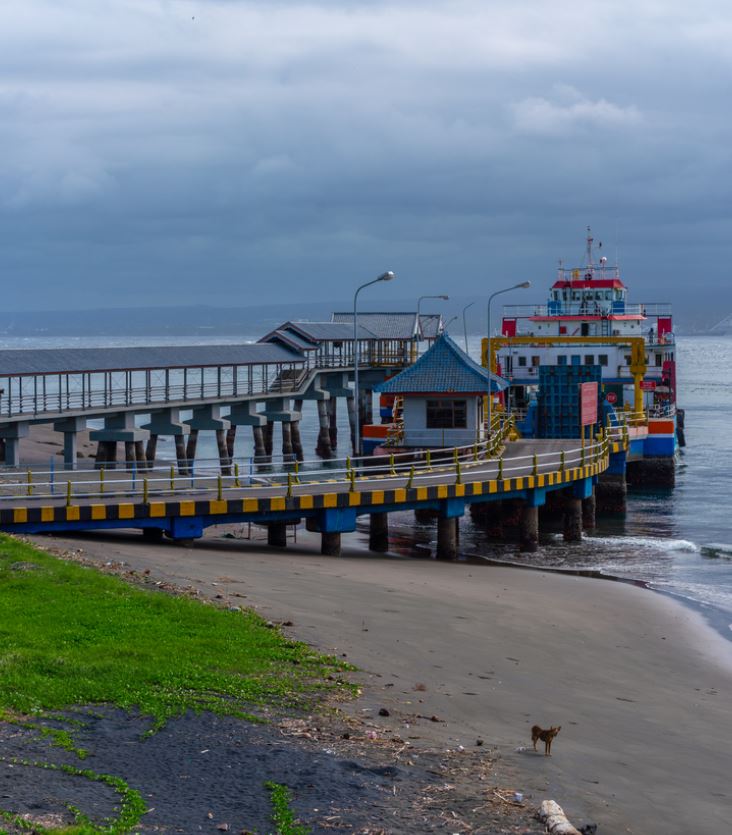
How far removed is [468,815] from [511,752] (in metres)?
2.16

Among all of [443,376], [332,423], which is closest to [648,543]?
[443,376]

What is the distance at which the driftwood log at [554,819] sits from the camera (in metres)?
10.7

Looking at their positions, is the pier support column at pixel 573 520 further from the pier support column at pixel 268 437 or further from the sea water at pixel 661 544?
the pier support column at pixel 268 437

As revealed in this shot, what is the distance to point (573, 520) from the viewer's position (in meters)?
38.3

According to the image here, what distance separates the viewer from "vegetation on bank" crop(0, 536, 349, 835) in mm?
12938

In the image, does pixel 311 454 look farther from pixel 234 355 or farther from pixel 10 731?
pixel 10 731

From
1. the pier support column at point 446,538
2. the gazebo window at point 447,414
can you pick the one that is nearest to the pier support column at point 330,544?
the pier support column at point 446,538

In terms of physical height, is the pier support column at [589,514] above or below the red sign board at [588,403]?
below

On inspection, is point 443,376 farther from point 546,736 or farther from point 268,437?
point 268,437

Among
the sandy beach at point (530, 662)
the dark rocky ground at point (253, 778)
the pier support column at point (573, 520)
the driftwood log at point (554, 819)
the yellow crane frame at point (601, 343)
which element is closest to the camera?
the dark rocky ground at point (253, 778)

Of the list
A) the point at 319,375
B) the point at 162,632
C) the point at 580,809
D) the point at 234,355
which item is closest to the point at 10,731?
the point at 162,632

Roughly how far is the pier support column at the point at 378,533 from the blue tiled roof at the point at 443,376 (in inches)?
266

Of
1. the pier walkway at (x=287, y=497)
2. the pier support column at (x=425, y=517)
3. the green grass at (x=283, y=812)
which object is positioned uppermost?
the pier walkway at (x=287, y=497)

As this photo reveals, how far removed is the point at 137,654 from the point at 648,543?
2641cm
